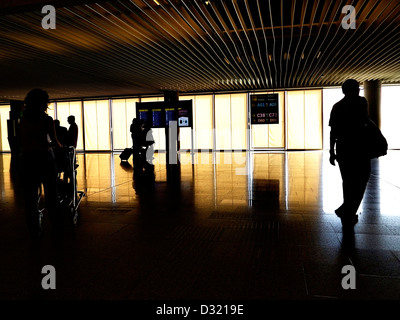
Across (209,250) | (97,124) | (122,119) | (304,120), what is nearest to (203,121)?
(122,119)

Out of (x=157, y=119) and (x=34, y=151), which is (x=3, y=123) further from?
(x=34, y=151)

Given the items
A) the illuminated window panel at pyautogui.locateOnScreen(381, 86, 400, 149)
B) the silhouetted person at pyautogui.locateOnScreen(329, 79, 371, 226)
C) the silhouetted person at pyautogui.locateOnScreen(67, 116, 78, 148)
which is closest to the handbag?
the silhouetted person at pyautogui.locateOnScreen(329, 79, 371, 226)

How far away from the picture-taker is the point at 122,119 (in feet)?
68.5

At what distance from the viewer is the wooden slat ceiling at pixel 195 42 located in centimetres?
630

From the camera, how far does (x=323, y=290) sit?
7.82 ft

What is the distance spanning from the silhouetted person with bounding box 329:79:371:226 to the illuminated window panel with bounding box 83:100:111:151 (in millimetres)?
18579

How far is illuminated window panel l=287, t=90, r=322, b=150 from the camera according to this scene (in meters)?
18.2

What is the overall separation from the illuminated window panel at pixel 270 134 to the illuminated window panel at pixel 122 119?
→ 7453 mm

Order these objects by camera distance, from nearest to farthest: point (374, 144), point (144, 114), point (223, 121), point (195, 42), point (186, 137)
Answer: point (374, 144)
point (195, 42)
point (144, 114)
point (223, 121)
point (186, 137)

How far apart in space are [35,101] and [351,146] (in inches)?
134

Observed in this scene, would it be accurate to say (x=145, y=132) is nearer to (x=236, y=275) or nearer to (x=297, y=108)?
(x=297, y=108)

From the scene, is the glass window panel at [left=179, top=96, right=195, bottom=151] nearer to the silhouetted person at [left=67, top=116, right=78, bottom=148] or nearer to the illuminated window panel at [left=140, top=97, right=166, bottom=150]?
the illuminated window panel at [left=140, top=97, right=166, bottom=150]

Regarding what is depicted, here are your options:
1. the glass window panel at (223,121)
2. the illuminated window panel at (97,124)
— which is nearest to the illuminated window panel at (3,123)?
the illuminated window panel at (97,124)

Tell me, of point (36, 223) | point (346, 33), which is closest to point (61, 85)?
point (346, 33)
